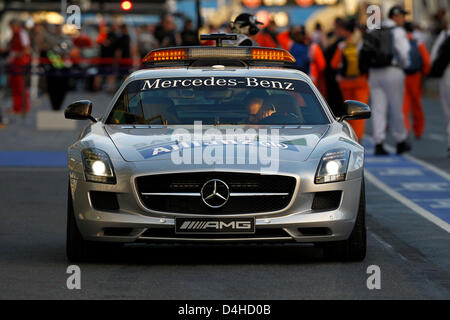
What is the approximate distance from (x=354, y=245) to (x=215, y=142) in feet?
3.84

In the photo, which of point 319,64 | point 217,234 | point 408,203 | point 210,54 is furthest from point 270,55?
point 319,64

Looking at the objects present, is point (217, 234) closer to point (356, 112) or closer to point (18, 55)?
point (356, 112)

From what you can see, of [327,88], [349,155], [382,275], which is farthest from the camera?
[327,88]

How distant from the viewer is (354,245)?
9.94 m

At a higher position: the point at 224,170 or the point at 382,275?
the point at 224,170

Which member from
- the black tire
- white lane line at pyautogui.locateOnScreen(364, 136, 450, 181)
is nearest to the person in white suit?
white lane line at pyautogui.locateOnScreen(364, 136, 450, 181)

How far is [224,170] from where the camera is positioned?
9562 mm

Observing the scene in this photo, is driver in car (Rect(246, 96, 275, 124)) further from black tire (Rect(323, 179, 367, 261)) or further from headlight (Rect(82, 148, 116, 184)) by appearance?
headlight (Rect(82, 148, 116, 184))

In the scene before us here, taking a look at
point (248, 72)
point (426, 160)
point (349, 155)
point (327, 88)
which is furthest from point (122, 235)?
point (327, 88)

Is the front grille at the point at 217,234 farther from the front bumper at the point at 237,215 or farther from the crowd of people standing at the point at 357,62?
the crowd of people standing at the point at 357,62

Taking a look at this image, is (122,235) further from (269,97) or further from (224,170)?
(269,97)

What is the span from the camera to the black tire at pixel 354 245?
390 inches

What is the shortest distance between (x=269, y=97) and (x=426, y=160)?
28.3 feet

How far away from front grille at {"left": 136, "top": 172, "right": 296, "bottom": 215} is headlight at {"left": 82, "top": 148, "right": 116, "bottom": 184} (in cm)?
22
